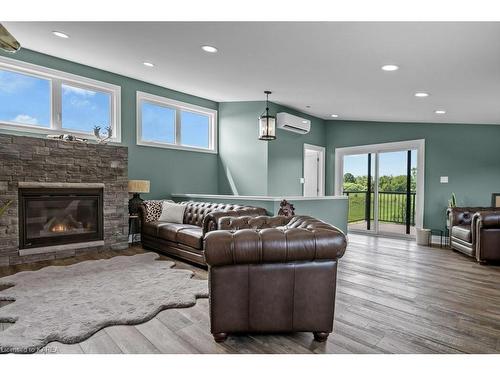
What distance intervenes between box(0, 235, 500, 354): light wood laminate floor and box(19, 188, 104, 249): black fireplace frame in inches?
18.3

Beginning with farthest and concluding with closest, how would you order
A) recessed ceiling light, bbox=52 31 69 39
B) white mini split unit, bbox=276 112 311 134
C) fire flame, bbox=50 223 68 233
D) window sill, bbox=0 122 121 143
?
1. white mini split unit, bbox=276 112 311 134
2. fire flame, bbox=50 223 68 233
3. window sill, bbox=0 122 121 143
4. recessed ceiling light, bbox=52 31 69 39

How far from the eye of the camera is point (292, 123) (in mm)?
5984

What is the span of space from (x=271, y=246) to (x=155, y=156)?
4229mm

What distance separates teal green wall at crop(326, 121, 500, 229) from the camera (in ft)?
17.6

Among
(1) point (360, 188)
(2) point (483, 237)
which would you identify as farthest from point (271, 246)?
(1) point (360, 188)

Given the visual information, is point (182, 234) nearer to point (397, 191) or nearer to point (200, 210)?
point (200, 210)

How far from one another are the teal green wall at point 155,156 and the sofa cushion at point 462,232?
453 cm

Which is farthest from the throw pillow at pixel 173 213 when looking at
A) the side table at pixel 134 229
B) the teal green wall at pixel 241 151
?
the teal green wall at pixel 241 151

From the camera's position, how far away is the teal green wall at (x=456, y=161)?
17.6 ft

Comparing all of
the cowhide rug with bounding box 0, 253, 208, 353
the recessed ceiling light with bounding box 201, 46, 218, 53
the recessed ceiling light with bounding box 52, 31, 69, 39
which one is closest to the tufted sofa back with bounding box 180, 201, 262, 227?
the cowhide rug with bounding box 0, 253, 208, 353

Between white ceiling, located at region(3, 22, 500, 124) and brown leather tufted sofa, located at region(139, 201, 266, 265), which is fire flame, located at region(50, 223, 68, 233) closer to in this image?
brown leather tufted sofa, located at region(139, 201, 266, 265)

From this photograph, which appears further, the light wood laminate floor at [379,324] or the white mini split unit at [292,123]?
the white mini split unit at [292,123]

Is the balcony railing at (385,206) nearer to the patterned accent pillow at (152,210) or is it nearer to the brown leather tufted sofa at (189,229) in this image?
the brown leather tufted sofa at (189,229)
